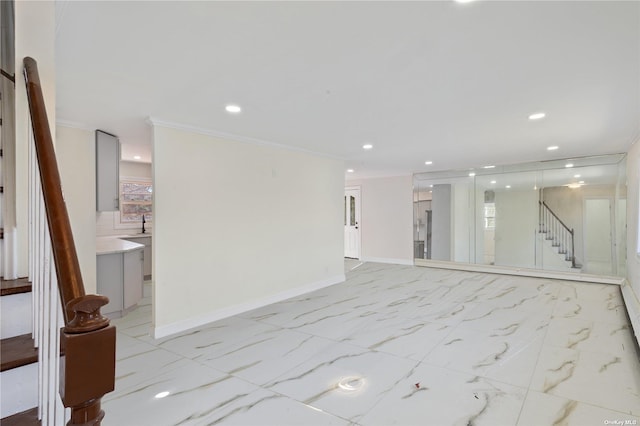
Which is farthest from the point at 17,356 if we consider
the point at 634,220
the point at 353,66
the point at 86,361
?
the point at 634,220

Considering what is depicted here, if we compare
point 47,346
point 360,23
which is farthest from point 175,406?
point 360,23

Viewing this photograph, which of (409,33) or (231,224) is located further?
(231,224)

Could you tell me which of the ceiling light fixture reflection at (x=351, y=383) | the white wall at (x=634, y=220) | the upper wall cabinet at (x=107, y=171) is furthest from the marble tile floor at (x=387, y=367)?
the upper wall cabinet at (x=107, y=171)

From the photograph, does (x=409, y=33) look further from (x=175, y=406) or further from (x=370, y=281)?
(x=370, y=281)

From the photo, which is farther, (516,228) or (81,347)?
(516,228)

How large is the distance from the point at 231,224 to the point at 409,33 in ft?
10.4

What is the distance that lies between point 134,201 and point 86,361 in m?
6.52

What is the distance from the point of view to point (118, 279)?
13.3 ft

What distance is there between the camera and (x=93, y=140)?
394 centimetres

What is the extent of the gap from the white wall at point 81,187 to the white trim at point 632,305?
6.07 meters

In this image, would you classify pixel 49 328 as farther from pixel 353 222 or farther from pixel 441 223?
pixel 353 222

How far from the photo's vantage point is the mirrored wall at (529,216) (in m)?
5.96

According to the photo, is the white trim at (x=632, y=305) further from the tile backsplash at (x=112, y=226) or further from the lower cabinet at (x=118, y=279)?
the tile backsplash at (x=112, y=226)

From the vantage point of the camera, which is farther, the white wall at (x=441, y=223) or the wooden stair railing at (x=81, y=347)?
the white wall at (x=441, y=223)
